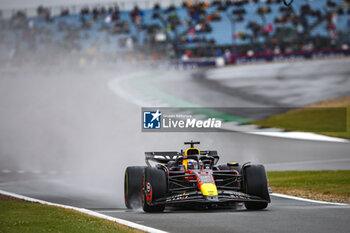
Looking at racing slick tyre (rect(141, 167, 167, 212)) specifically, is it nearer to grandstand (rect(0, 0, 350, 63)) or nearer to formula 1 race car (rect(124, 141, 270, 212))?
formula 1 race car (rect(124, 141, 270, 212))

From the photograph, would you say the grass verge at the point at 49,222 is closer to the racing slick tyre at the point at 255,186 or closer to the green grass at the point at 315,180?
the racing slick tyre at the point at 255,186

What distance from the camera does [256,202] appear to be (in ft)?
32.9

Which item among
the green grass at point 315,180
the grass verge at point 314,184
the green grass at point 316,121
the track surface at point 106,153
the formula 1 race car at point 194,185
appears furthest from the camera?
the green grass at point 316,121

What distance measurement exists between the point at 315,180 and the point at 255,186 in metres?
5.15

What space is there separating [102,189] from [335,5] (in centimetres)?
4200

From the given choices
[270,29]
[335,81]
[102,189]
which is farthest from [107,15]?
[102,189]

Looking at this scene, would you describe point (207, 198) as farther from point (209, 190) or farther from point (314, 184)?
point (314, 184)

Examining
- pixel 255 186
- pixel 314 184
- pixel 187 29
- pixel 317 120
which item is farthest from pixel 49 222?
pixel 187 29

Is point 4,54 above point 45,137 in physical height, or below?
above

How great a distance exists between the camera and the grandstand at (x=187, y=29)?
50656mm

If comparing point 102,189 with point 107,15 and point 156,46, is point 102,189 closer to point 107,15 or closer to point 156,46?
point 156,46

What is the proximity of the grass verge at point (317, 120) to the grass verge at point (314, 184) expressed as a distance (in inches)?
271

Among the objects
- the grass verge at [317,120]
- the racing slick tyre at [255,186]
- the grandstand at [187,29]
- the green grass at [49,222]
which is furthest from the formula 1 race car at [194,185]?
the grandstand at [187,29]

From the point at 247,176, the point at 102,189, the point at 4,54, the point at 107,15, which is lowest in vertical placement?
the point at 102,189
